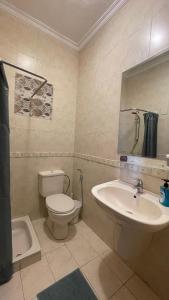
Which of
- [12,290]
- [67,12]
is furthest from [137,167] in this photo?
[67,12]

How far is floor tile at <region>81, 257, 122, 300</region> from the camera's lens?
1.11 m

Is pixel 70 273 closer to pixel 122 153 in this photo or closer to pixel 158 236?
pixel 158 236

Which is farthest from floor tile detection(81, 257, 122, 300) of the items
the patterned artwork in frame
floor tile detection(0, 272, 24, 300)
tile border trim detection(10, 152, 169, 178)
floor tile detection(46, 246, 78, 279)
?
the patterned artwork in frame

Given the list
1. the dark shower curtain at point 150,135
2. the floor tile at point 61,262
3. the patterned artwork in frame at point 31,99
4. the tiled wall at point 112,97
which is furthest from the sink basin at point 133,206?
the patterned artwork in frame at point 31,99

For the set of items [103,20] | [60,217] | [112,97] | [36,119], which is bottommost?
[60,217]

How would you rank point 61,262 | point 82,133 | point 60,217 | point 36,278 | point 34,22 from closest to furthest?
1. point 36,278
2. point 61,262
3. point 60,217
4. point 34,22
5. point 82,133

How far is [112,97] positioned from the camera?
150 cm

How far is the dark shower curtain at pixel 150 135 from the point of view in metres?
1.18

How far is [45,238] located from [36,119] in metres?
1.47

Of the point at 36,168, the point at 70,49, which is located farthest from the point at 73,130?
the point at 70,49

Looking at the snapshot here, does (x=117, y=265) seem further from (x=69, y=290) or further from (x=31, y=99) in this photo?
(x=31, y=99)

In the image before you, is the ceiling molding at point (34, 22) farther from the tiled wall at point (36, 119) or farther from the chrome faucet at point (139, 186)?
the chrome faucet at point (139, 186)

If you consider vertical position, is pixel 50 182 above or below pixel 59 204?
above

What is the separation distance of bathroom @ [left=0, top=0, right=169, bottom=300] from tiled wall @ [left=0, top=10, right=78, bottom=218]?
12 millimetres
